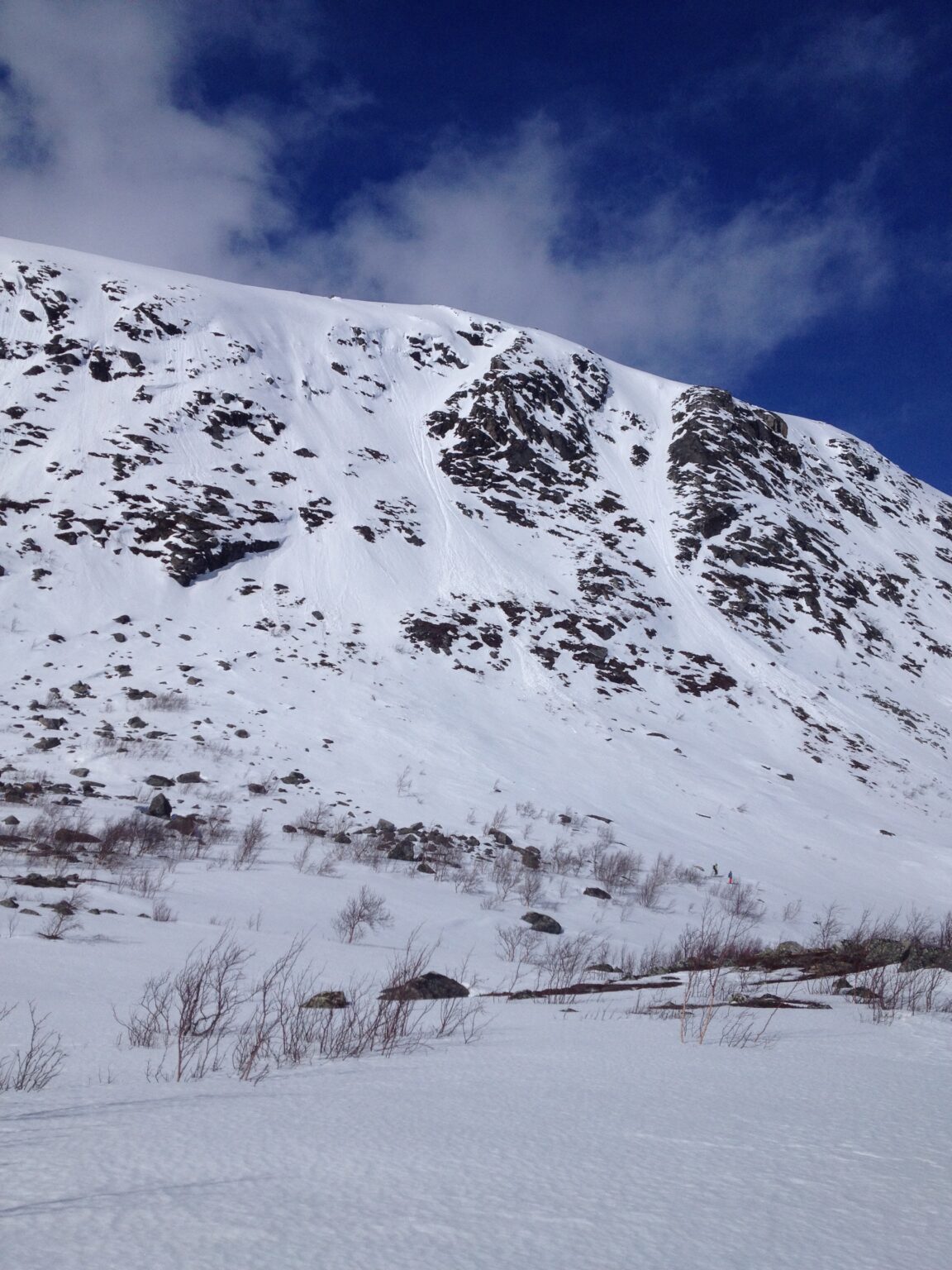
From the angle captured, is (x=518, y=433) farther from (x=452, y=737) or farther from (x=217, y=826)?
(x=217, y=826)

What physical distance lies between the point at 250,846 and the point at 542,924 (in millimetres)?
4809

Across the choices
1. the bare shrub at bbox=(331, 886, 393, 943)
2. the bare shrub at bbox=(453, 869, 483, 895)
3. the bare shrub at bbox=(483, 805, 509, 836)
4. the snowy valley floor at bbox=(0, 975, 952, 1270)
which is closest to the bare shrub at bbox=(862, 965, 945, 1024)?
the snowy valley floor at bbox=(0, 975, 952, 1270)

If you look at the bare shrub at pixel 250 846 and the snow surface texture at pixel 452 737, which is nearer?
the snow surface texture at pixel 452 737

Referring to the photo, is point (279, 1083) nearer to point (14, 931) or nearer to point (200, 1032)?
point (200, 1032)

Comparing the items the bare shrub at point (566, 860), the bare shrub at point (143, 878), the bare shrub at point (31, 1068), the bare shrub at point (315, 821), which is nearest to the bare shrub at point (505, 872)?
the bare shrub at point (566, 860)

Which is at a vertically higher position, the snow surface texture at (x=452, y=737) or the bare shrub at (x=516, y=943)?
the snow surface texture at (x=452, y=737)

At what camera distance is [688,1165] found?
1.78m

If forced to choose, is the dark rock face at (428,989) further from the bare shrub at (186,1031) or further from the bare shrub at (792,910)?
the bare shrub at (792,910)

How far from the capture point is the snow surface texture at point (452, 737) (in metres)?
1.60

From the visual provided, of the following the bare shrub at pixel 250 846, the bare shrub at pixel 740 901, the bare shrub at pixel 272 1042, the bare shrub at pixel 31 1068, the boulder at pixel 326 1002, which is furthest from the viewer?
the bare shrub at pixel 740 901

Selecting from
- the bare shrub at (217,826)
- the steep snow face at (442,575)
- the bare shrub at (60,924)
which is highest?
the steep snow face at (442,575)

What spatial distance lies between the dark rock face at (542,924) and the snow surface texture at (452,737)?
38cm

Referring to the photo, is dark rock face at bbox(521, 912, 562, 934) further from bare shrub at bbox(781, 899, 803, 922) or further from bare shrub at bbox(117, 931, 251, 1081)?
bare shrub at bbox(117, 931, 251, 1081)

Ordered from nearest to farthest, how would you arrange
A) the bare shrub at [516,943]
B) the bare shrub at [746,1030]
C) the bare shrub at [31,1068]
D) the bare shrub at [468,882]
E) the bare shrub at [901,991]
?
the bare shrub at [31,1068]
the bare shrub at [746,1030]
the bare shrub at [901,991]
the bare shrub at [516,943]
the bare shrub at [468,882]
